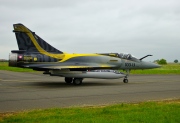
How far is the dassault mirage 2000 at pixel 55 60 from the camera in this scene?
59.4 feet

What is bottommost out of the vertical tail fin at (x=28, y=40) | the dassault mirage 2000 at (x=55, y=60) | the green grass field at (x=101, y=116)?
the green grass field at (x=101, y=116)

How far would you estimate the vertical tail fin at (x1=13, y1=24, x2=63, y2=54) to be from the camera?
1853 cm

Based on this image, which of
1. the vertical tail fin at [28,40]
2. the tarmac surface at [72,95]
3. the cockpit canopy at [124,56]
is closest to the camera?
the tarmac surface at [72,95]

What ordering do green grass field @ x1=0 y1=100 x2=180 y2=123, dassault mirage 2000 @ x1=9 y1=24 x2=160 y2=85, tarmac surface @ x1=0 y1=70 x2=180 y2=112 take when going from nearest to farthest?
1. green grass field @ x1=0 y1=100 x2=180 y2=123
2. tarmac surface @ x1=0 y1=70 x2=180 y2=112
3. dassault mirage 2000 @ x1=9 y1=24 x2=160 y2=85

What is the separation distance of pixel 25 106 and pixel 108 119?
13.0 ft

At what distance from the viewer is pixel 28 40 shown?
61.5 ft

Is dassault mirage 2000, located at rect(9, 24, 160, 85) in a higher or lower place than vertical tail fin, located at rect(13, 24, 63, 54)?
lower

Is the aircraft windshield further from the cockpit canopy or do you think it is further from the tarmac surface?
the tarmac surface

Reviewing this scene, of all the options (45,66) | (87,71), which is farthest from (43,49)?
(87,71)

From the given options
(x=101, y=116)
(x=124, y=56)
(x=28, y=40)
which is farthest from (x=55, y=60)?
(x=101, y=116)

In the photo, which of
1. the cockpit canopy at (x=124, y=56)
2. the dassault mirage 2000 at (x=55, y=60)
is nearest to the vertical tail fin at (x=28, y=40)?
the dassault mirage 2000 at (x=55, y=60)

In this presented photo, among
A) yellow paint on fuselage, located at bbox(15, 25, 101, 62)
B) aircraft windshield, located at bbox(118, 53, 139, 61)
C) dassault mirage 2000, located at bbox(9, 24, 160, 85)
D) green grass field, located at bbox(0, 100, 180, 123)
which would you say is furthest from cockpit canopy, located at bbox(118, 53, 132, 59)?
green grass field, located at bbox(0, 100, 180, 123)

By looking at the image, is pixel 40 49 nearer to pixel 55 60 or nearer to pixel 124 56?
pixel 55 60

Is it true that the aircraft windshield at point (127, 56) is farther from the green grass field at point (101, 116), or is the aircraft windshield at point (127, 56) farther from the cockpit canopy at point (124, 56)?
the green grass field at point (101, 116)
